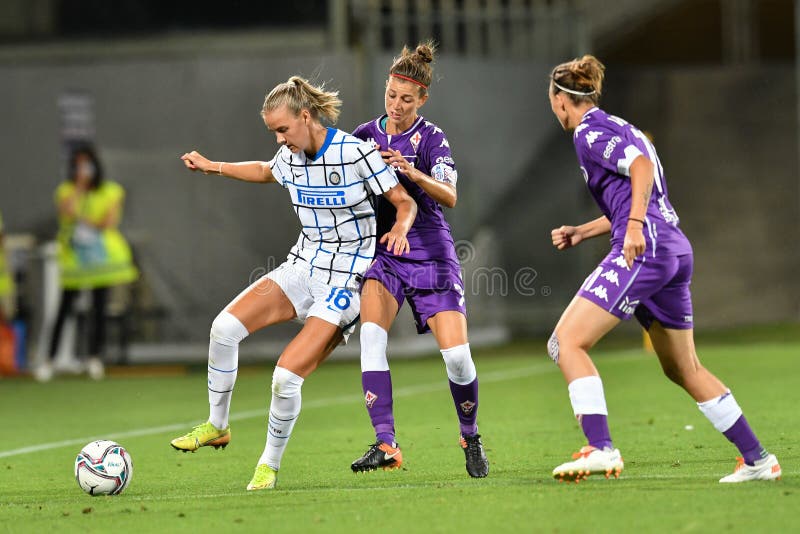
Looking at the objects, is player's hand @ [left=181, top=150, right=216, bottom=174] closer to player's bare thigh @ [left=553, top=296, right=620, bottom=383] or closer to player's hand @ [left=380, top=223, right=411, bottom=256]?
player's hand @ [left=380, top=223, right=411, bottom=256]

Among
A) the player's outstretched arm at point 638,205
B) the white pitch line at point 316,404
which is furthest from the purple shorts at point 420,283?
the white pitch line at point 316,404

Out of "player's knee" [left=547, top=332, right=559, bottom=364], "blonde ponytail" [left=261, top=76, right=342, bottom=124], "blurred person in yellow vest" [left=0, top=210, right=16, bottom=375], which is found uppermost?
"blonde ponytail" [left=261, top=76, right=342, bottom=124]

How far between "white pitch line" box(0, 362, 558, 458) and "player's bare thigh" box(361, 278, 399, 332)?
281cm

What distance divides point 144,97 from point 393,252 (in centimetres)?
1080

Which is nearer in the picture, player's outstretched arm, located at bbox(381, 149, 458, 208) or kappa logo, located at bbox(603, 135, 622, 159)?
kappa logo, located at bbox(603, 135, 622, 159)

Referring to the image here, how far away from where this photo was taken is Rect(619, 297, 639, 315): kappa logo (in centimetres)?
566

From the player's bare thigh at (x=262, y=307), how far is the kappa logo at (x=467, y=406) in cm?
91

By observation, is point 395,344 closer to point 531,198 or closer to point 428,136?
point 531,198

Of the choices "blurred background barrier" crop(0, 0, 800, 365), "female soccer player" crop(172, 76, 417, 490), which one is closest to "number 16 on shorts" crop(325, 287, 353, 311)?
"female soccer player" crop(172, 76, 417, 490)

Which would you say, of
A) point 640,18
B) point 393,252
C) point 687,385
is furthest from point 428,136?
point 640,18

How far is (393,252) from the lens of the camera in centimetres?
638

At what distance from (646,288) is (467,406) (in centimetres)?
126

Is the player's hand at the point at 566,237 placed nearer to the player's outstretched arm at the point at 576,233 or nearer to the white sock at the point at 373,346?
the player's outstretched arm at the point at 576,233

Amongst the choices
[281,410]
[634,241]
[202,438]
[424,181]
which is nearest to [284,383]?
[281,410]
